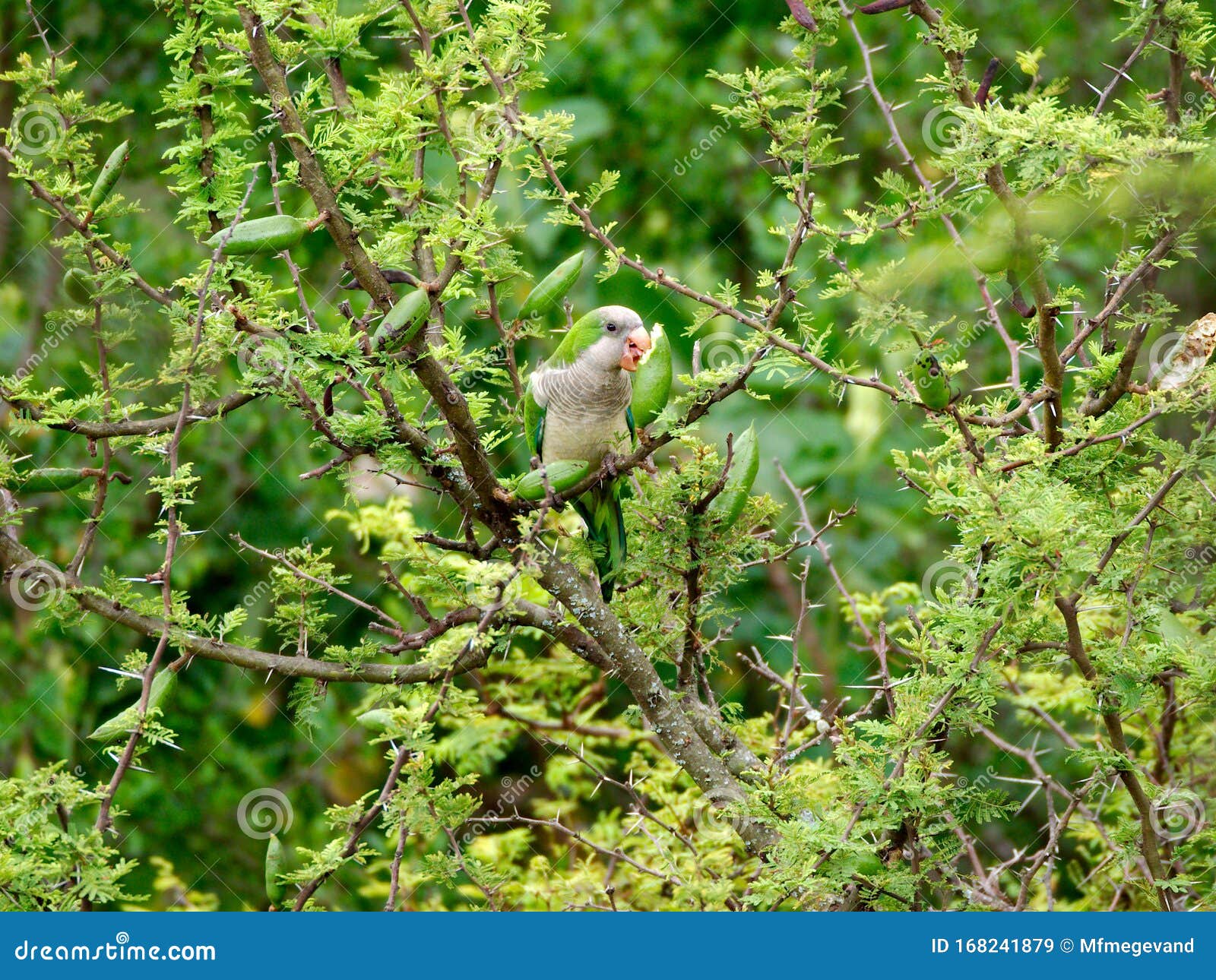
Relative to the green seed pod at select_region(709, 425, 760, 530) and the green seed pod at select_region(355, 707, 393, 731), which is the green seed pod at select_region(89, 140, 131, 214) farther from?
the green seed pod at select_region(709, 425, 760, 530)

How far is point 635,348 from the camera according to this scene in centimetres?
199

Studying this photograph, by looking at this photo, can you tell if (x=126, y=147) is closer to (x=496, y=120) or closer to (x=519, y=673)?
(x=496, y=120)

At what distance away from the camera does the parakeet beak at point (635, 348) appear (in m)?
1.97

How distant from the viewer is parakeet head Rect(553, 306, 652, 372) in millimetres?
2041

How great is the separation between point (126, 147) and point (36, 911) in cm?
99

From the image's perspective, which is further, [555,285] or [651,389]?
[555,285]

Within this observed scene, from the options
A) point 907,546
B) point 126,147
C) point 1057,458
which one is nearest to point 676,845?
point 1057,458

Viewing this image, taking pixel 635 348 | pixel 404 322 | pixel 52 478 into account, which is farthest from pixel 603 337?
pixel 52 478

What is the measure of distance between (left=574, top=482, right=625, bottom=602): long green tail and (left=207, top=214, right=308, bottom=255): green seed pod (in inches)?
26.9

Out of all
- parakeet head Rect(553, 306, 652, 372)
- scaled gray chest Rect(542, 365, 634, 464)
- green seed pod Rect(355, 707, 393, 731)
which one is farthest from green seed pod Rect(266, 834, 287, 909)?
parakeet head Rect(553, 306, 652, 372)

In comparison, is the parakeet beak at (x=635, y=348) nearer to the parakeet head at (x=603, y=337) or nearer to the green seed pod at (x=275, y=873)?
the parakeet head at (x=603, y=337)

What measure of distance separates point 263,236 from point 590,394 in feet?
2.52

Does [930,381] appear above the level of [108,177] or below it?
below

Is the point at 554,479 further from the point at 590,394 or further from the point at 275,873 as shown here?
the point at 275,873
